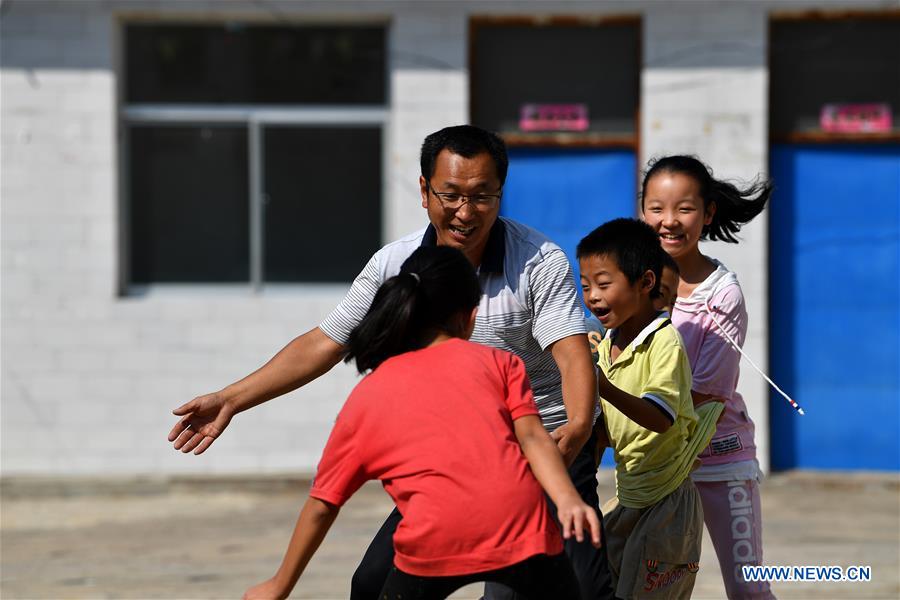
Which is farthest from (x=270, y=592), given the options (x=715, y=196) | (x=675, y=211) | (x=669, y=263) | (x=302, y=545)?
(x=715, y=196)

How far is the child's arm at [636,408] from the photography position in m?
3.76

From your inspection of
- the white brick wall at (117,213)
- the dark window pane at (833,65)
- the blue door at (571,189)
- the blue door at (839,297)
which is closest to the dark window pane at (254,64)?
the white brick wall at (117,213)

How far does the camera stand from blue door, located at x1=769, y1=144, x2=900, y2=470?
359 inches

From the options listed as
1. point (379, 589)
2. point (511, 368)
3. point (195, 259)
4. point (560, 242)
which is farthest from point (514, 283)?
point (195, 259)

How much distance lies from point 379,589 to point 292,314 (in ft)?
18.7

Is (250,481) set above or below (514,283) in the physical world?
below

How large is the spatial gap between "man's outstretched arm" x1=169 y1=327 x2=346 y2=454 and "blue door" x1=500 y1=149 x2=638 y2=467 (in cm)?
528

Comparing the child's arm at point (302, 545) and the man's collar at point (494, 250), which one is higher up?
the man's collar at point (494, 250)

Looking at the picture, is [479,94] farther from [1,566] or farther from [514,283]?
[514,283]

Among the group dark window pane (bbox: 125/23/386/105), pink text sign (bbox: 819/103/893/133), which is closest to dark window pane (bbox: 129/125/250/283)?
dark window pane (bbox: 125/23/386/105)

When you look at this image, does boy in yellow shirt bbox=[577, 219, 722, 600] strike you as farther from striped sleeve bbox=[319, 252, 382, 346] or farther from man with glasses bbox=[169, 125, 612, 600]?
striped sleeve bbox=[319, 252, 382, 346]

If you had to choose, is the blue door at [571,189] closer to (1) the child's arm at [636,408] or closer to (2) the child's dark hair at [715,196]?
(2) the child's dark hair at [715,196]

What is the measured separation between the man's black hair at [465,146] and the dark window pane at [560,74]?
17.7 ft

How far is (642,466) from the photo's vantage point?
4113 mm
